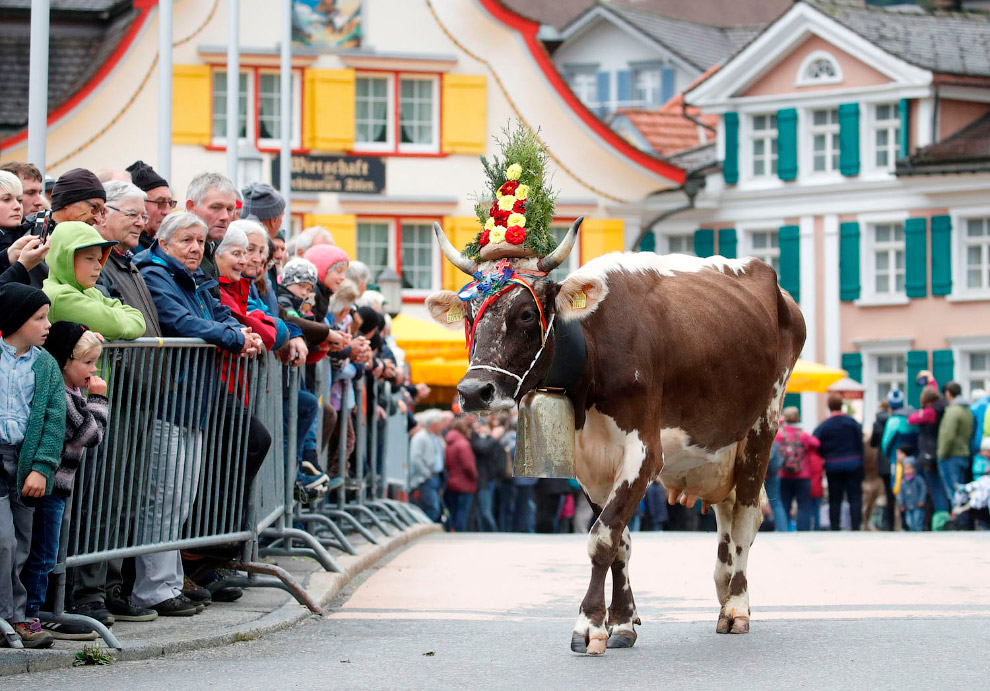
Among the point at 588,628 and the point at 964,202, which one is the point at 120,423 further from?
the point at 964,202

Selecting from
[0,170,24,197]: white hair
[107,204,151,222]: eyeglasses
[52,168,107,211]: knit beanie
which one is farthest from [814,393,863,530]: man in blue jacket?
[0,170,24,197]: white hair

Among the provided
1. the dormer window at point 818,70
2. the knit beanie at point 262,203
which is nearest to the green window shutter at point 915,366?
the dormer window at point 818,70

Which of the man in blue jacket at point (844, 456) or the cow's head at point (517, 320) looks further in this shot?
the man in blue jacket at point (844, 456)

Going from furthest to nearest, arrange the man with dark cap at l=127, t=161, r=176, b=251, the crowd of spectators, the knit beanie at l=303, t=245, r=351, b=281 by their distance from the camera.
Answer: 1. the knit beanie at l=303, t=245, r=351, b=281
2. the man with dark cap at l=127, t=161, r=176, b=251
3. the crowd of spectators

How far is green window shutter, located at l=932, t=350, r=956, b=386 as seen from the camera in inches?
1582

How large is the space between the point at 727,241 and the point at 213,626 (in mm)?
35526

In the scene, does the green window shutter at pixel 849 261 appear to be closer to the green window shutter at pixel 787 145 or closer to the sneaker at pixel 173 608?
the green window shutter at pixel 787 145

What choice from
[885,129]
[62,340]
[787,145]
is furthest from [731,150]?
[62,340]

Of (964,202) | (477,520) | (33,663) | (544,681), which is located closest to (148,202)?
(33,663)

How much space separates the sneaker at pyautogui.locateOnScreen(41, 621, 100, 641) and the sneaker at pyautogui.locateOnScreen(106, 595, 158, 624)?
0.75 metres

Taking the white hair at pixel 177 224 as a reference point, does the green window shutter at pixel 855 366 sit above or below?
below

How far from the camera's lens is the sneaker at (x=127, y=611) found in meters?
9.23

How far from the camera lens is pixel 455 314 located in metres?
9.23

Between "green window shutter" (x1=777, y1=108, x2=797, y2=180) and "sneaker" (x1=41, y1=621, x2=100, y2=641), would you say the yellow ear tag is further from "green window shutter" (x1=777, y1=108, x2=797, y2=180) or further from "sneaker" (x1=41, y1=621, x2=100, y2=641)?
"green window shutter" (x1=777, y1=108, x2=797, y2=180)
